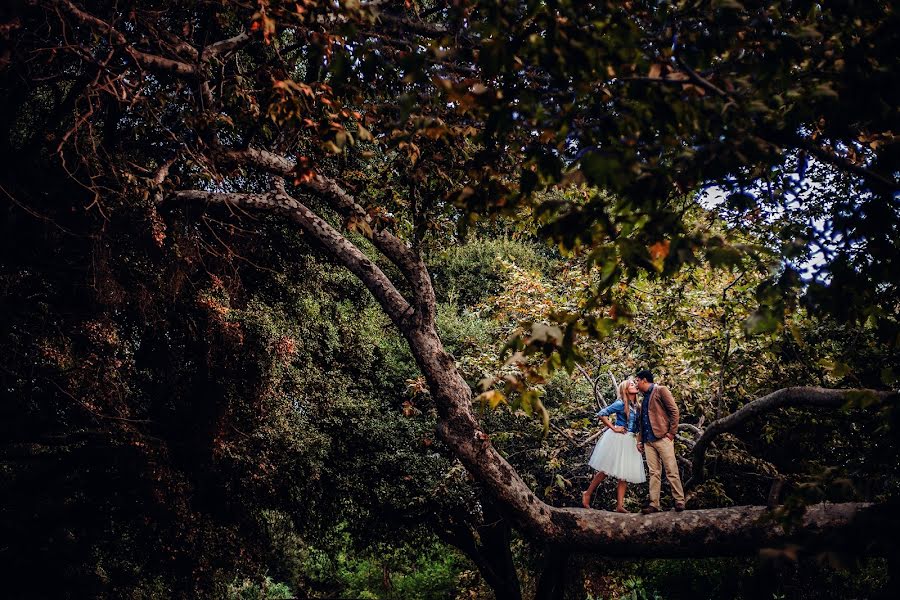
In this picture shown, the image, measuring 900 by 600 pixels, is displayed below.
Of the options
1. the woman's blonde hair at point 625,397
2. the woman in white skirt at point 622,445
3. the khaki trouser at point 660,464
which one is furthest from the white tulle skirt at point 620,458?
the khaki trouser at point 660,464

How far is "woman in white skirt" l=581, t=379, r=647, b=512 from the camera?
725 centimetres

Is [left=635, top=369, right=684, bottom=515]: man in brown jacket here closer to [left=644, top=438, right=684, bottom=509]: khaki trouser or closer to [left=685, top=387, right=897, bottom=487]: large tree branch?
[left=644, top=438, right=684, bottom=509]: khaki trouser

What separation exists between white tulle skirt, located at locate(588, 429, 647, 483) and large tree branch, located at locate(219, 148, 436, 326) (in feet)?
11.2

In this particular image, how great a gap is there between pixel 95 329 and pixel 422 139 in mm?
4391

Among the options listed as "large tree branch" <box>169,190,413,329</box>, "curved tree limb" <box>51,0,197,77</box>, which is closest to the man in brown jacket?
"large tree branch" <box>169,190,413,329</box>

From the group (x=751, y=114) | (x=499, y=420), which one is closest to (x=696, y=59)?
(x=751, y=114)

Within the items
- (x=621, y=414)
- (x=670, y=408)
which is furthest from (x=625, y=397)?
(x=670, y=408)

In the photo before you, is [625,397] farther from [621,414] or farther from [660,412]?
[660,412]

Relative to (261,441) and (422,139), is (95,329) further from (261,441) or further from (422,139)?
(422,139)

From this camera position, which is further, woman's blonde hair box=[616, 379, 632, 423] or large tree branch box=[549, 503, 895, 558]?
woman's blonde hair box=[616, 379, 632, 423]

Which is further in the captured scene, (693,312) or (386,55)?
(693,312)

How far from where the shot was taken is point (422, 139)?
221 inches

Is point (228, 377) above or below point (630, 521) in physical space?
above

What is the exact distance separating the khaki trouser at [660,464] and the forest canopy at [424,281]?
25.2 inches
